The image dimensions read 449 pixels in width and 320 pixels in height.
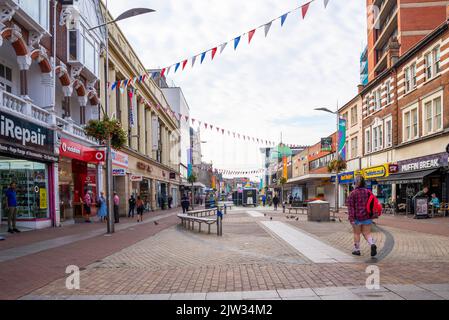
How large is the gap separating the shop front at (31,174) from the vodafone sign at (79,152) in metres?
1.03

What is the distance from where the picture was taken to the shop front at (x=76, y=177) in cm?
1881

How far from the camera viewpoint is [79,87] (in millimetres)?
21391

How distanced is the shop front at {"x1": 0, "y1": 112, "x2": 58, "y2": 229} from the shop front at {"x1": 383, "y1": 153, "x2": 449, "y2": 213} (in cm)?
1998

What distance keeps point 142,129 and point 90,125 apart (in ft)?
71.4

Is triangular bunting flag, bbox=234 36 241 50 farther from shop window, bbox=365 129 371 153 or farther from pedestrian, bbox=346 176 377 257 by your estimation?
shop window, bbox=365 129 371 153

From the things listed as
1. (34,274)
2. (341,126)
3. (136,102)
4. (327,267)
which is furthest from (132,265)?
(341,126)

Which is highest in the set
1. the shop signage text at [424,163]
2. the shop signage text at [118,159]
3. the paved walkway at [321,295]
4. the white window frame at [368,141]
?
the white window frame at [368,141]

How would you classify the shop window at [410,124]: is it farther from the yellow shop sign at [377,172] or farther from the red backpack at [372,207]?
the red backpack at [372,207]

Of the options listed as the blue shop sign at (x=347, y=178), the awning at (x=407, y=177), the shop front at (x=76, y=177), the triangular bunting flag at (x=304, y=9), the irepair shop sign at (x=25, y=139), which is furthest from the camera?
the blue shop sign at (x=347, y=178)

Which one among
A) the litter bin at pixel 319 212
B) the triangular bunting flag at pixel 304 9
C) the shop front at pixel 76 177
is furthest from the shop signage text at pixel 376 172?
the triangular bunting flag at pixel 304 9

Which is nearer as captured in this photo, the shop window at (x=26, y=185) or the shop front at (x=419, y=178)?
the shop window at (x=26, y=185)

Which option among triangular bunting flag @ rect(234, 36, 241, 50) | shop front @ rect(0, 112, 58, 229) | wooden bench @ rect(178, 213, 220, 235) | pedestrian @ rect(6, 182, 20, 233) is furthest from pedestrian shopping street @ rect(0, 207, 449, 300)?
triangular bunting flag @ rect(234, 36, 241, 50)

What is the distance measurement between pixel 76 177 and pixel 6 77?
6.72m

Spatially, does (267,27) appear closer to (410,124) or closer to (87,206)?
(87,206)
